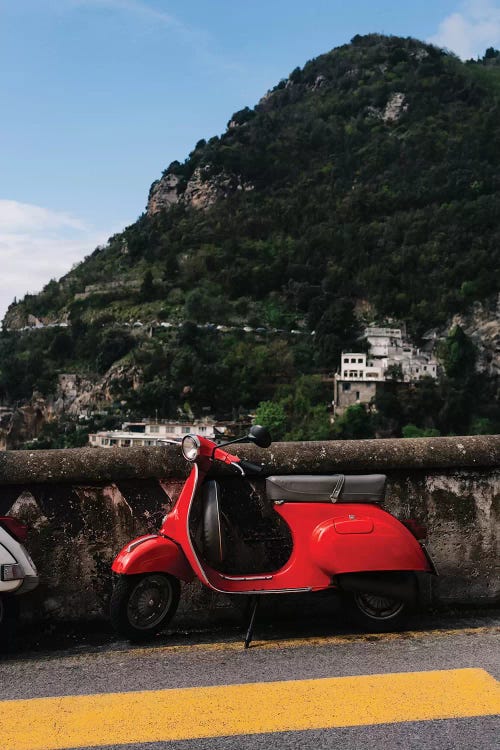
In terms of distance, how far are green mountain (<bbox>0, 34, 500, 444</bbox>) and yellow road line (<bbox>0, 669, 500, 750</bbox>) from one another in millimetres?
82208

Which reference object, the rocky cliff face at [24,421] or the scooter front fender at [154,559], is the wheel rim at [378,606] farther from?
the rocky cliff face at [24,421]

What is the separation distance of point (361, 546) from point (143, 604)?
102cm

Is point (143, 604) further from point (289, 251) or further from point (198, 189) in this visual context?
point (198, 189)

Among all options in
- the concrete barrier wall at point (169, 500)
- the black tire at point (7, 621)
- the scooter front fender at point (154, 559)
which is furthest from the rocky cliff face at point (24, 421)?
the scooter front fender at point (154, 559)

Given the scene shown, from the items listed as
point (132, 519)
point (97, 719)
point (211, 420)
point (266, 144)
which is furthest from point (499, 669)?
point (266, 144)

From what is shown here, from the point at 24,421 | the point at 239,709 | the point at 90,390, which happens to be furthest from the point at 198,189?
the point at 239,709

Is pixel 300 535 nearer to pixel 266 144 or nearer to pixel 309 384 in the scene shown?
pixel 309 384

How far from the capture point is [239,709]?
8.55ft

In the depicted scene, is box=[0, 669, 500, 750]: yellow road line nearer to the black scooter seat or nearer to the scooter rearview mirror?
the black scooter seat

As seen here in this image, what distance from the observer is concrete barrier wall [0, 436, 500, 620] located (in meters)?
3.66

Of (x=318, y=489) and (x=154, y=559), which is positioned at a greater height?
(x=318, y=489)

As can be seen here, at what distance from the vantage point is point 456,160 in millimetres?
127688

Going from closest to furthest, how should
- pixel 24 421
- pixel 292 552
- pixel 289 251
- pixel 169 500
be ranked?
pixel 292 552 → pixel 169 500 → pixel 24 421 → pixel 289 251

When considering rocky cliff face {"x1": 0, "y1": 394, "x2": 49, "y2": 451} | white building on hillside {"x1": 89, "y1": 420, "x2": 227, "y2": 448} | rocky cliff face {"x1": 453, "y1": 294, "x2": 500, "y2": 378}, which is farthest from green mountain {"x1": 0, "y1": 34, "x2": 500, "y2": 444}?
white building on hillside {"x1": 89, "y1": 420, "x2": 227, "y2": 448}
